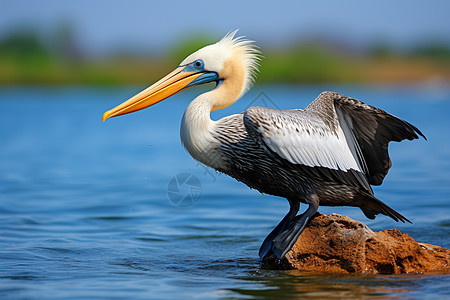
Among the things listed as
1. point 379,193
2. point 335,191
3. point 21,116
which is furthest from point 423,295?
point 21,116

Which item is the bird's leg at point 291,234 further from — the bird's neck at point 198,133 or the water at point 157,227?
the bird's neck at point 198,133

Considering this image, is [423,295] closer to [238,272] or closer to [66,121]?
[238,272]

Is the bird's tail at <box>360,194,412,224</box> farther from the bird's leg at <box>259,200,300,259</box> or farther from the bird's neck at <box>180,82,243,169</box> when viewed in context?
the bird's neck at <box>180,82,243,169</box>

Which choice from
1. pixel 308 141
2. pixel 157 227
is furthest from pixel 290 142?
pixel 157 227

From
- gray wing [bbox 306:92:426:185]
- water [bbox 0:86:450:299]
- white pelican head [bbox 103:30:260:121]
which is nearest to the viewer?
water [bbox 0:86:450:299]

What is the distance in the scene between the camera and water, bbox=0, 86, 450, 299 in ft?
14.3

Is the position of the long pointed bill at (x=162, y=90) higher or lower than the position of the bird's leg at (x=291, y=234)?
higher

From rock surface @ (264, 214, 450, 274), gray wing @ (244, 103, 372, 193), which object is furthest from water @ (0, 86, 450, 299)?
gray wing @ (244, 103, 372, 193)

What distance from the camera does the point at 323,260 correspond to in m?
4.71

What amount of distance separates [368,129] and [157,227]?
9.23 feet

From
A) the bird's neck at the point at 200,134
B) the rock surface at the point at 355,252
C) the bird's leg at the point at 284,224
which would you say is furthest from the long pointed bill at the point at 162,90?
the rock surface at the point at 355,252

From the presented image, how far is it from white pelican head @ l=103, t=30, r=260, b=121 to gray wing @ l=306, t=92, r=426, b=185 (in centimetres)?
Result: 61

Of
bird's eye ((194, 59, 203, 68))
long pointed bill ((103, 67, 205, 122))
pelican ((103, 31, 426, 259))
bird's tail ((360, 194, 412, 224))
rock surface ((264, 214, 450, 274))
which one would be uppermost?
bird's eye ((194, 59, 203, 68))

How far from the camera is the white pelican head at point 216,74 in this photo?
5.10 meters
